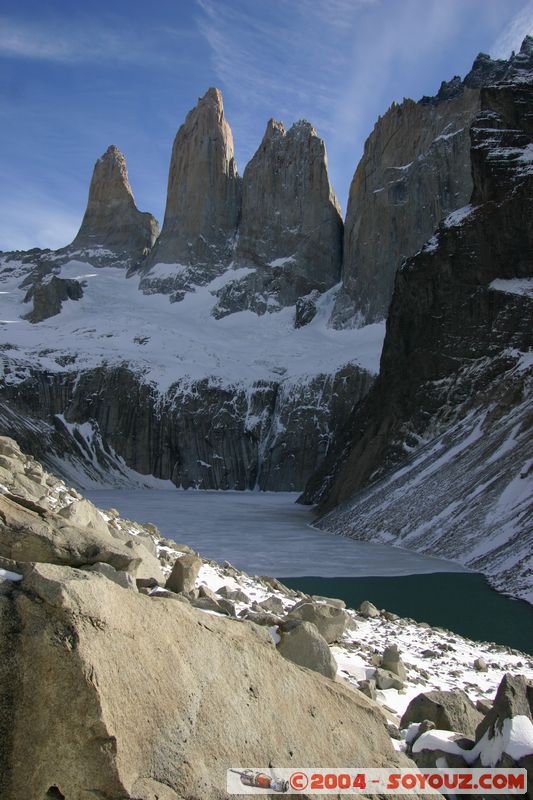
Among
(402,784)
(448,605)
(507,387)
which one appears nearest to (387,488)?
(507,387)

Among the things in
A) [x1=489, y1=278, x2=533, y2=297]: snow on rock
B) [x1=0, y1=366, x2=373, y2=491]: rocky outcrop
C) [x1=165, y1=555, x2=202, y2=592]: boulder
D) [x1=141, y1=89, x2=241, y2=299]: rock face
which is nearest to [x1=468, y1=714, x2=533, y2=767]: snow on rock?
[x1=165, y1=555, x2=202, y2=592]: boulder

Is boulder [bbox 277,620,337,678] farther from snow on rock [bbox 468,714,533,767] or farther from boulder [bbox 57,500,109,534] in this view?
boulder [bbox 57,500,109,534]

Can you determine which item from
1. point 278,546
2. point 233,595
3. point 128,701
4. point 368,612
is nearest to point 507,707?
point 128,701

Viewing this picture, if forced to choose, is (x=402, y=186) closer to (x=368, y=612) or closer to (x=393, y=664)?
(x=368, y=612)

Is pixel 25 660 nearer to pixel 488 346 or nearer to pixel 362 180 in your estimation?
pixel 488 346

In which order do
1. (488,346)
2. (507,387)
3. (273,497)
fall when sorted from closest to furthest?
(507,387), (488,346), (273,497)

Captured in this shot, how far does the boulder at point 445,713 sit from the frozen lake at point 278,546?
2600cm

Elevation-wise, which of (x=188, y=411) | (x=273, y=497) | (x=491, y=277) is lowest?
(x=273, y=497)

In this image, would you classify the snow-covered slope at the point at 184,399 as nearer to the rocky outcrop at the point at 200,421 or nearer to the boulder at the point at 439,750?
the rocky outcrop at the point at 200,421

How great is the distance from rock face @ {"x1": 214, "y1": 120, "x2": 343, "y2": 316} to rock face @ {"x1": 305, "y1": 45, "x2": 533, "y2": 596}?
302ft

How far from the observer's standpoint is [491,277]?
66500 millimetres

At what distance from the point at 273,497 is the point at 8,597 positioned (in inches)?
4490

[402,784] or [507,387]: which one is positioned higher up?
[507,387]

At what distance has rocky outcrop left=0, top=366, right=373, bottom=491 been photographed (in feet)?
422
